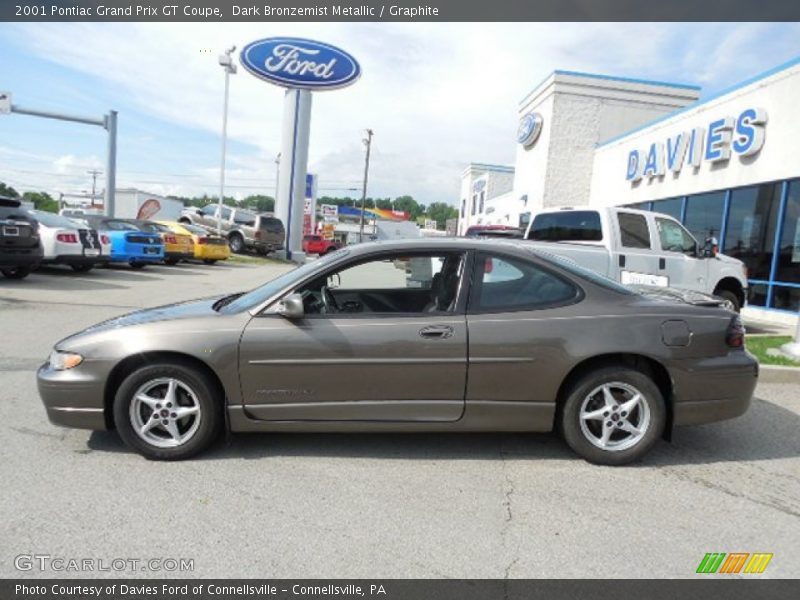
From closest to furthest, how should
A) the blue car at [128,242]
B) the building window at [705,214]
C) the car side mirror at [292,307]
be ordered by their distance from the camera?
the car side mirror at [292,307] < the building window at [705,214] < the blue car at [128,242]

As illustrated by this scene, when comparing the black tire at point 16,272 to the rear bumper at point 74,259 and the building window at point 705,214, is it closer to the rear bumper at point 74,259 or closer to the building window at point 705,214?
the rear bumper at point 74,259

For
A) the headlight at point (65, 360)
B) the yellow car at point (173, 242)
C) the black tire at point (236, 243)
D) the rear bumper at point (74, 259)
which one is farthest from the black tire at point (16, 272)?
the black tire at point (236, 243)

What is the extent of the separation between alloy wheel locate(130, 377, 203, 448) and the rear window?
6.49 m

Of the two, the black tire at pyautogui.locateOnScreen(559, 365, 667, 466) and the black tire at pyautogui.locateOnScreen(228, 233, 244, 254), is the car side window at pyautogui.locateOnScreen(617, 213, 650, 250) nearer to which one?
the black tire at pyautogui.locateOnScreen(559, 365, 667, 466)

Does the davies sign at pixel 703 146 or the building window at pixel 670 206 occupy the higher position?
the davies sign at pixel 703 146

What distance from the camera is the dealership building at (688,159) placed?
1148 centimetres

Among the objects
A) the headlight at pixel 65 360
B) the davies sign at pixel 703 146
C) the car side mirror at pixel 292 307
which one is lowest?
the headlight at pixel 65 360

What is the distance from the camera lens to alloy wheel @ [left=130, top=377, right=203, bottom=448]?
358 cm

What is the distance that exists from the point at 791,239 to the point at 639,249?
17.9 ft

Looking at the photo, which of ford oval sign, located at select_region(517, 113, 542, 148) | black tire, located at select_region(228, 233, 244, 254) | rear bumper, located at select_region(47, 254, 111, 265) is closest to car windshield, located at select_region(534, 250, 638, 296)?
rear bumper, located at select_region(47, 254, 111, 265)

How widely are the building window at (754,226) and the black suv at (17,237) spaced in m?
15.3

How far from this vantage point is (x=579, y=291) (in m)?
3.79

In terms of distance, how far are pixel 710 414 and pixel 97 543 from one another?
381cm
